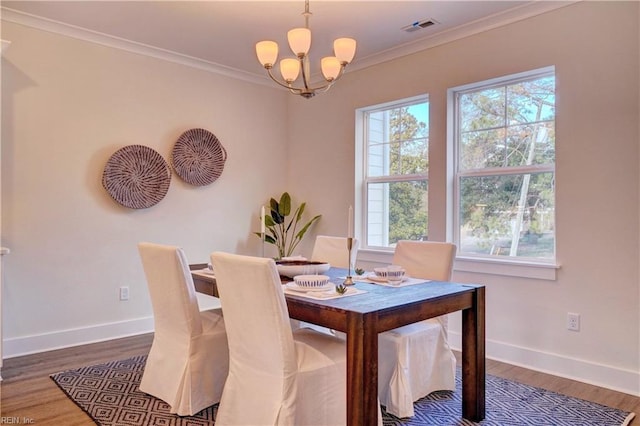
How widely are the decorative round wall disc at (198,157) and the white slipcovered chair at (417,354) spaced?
2326 millimetres

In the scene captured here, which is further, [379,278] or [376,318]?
[379,278]

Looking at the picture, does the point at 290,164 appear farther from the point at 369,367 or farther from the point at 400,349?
the point at 369,367

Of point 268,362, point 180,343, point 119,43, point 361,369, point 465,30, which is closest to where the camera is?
point 361,369

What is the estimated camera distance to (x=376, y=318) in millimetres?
1835

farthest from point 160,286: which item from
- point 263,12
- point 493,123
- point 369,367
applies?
point 493,123

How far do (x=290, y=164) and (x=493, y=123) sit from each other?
7.95 ft

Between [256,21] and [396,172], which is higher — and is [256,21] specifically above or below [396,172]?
above

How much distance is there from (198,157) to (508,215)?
2.91m

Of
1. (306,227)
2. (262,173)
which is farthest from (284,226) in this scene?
(262,173)

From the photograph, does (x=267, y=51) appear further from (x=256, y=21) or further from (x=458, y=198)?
(x=458, y=198)

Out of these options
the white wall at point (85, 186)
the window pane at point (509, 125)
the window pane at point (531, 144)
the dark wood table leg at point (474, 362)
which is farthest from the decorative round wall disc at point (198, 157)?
the dark wood table leg at point (474, 362)

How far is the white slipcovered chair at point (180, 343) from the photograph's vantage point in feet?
7.81

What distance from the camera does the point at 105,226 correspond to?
12.7 feet

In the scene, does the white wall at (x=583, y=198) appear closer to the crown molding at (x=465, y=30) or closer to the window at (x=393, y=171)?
the crown molding at (x=465, y=30)
